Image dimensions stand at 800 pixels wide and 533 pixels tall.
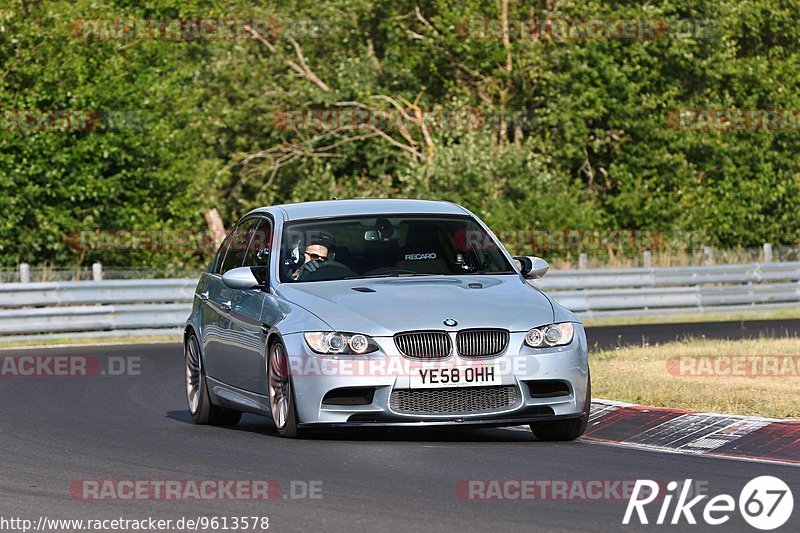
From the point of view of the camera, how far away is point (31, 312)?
25.8 meters

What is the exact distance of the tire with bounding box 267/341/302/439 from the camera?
34.6ft

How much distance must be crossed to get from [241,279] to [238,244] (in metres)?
1.40

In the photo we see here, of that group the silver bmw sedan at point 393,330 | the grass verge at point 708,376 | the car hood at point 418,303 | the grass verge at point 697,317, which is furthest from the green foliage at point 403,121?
the car hood at point 418,303

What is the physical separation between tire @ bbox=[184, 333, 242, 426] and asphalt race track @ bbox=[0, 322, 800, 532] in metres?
0.12

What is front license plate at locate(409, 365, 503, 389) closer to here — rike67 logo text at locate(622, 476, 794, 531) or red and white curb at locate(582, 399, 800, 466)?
red and white curb at locate(582, 399, 800, 466)

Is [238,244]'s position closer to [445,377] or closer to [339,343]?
[339,343]

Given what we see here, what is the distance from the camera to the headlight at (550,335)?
10.4m

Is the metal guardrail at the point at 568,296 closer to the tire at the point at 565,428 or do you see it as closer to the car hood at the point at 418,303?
the car hood at the point at 418,303

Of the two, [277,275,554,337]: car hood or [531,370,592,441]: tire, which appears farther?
[531,370,592,441]: tire

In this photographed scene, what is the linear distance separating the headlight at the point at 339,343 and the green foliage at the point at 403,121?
2419 centimetres

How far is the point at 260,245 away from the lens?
12289 millimetres

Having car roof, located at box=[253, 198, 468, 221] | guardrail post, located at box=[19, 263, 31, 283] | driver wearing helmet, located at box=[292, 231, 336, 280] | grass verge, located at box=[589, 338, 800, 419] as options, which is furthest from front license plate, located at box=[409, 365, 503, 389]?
guardrail post, located at box=[19, 263, 31, 283]

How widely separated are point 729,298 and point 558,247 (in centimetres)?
698

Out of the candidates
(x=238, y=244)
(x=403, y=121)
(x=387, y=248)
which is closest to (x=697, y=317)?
(x=403, y=121)
